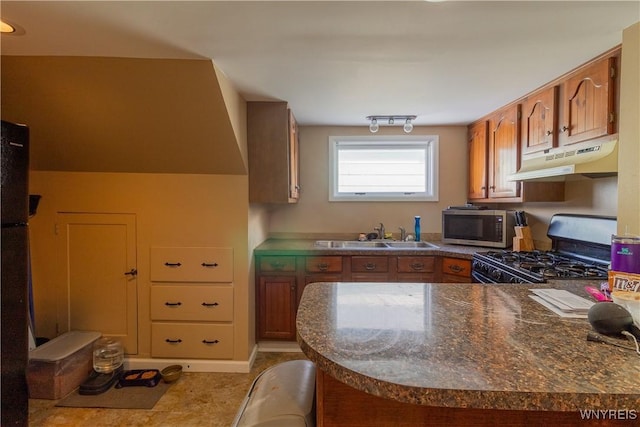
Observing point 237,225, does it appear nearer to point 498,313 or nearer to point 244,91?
point 244,91

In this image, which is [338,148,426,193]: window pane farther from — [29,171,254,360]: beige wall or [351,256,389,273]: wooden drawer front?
[29,171,254,360]: beige wall

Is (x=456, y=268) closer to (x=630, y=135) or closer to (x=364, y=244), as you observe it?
(x=364, y=244)

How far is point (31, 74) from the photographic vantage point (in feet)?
6.33

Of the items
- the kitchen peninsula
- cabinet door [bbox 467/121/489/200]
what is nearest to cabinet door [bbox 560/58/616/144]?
cabinet door [bbox 467/121/489/200]

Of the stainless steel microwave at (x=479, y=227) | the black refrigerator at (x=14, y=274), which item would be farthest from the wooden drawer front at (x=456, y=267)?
the black refrigerator at (x=14, y=274)

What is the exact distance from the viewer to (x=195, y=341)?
2.57 metres

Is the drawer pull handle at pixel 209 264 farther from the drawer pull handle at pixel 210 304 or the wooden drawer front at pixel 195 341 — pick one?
the wooden drawer front at pixel 195 341

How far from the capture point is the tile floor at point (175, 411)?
6.41ft

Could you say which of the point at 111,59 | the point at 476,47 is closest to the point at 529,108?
the point at 476,47

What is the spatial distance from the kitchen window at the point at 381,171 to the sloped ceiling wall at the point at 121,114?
1.36 meters

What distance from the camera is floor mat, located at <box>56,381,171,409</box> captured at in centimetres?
211

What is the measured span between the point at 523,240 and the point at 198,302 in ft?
8.89

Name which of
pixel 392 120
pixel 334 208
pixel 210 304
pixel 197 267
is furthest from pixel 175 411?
pixel 392 120

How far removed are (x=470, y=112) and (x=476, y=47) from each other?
1.37m
